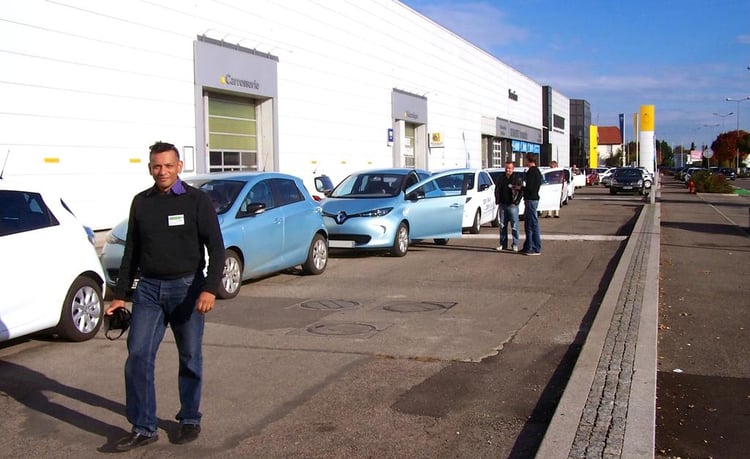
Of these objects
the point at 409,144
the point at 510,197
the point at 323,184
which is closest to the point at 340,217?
the point at 323,184

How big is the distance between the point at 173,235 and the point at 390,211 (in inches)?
385

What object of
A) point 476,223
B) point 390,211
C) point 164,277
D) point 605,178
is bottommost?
point 476,223

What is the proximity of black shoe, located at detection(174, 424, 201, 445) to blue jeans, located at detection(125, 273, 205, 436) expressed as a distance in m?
0.17

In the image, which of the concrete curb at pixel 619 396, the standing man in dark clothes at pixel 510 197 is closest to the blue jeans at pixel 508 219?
the standing man in dark clothes at pixel 510 197

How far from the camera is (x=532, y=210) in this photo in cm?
→ 1432

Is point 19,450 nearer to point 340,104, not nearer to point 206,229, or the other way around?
point 206,229

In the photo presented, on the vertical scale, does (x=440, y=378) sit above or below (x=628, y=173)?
below

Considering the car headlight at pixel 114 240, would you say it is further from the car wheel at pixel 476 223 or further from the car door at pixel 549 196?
the car door at pixel 549 196

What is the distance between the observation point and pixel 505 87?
5941 centimetres

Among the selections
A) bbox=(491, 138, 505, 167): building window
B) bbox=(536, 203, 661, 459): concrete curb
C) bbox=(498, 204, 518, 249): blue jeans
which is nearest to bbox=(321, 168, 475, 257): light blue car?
bbox=(498, 204, 518, 249): blue jeans

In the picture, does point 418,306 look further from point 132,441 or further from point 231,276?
point 132,441

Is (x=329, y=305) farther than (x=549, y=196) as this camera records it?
No

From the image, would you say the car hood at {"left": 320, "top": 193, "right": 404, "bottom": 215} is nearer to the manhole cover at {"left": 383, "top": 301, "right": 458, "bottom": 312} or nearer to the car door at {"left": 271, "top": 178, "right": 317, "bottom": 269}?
the car door at {"left": 271, "top": 178, "right": 317, "bottom": 269}

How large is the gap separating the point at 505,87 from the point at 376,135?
28.8 meters
